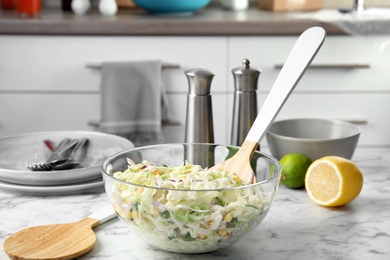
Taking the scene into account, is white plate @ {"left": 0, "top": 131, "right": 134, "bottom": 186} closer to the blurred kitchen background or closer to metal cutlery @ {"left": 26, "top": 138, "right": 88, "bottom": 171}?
metal cutlery @ {"left": 26, "top": 138, "right": 88, "bottom": 171}

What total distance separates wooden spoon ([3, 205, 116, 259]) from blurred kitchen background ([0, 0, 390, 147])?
1.77 meters

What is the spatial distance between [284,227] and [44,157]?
0.57 meters

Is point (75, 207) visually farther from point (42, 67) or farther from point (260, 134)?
point (42, 67)

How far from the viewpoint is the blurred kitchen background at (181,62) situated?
281 cm

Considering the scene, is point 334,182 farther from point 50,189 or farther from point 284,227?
point 50,189

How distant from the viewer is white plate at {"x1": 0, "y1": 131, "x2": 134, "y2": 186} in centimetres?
129

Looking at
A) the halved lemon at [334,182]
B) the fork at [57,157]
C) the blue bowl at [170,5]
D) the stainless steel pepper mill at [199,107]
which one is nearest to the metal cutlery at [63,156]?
Result: the fork at [57,157]

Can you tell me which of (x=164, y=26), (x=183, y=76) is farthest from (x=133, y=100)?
(x=164, y=26)

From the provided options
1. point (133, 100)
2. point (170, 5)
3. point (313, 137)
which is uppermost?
point (170, 5)

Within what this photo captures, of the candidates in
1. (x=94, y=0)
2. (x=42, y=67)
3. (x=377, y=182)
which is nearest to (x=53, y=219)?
(x=377, y=182)

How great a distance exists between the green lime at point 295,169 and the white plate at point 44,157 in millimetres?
341

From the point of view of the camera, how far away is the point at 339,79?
9.48 feet

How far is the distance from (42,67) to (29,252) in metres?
1.98

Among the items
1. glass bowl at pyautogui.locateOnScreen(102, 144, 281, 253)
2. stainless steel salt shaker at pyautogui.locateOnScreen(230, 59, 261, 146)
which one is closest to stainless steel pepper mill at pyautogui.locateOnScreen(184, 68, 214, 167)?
stainless steel salt shaker at pyautogui.locateOnScreen(230, 59, 261, 146)
